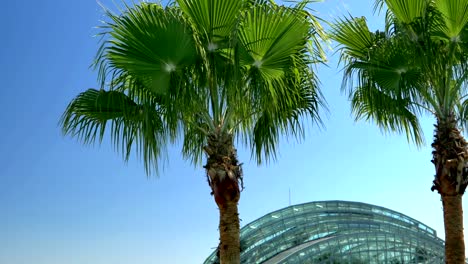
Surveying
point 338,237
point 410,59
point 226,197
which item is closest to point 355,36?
point 410,59

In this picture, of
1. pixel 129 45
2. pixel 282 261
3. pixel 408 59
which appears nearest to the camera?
pixel 129 45

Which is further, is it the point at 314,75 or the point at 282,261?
the point at 282,261

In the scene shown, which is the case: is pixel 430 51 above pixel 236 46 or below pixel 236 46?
above

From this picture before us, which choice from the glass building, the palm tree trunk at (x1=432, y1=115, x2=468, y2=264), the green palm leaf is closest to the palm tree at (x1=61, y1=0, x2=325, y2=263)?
the green palm leaf

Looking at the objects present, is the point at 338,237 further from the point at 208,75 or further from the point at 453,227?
the point at 208,75

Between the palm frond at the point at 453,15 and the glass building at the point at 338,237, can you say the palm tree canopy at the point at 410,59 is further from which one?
the glass building at the point at 338,237

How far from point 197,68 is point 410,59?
3909 mm

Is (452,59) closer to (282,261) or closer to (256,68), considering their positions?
(256,68)

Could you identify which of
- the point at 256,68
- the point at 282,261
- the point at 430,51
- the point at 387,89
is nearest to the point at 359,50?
the point at 387,89

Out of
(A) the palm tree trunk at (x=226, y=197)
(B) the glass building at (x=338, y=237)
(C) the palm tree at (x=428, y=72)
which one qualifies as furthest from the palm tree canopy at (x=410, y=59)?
(B) the glass building at (x=338, y=237)

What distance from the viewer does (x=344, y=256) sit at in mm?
25516

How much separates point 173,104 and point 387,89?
4.36m

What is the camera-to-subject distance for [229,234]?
8.87 metres

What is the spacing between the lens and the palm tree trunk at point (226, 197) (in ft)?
28.9
